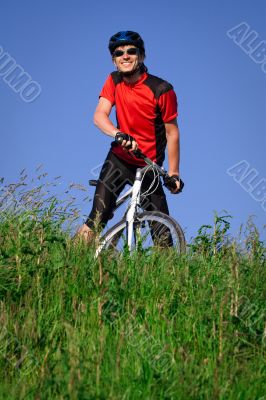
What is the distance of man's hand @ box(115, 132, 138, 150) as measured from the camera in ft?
21.8

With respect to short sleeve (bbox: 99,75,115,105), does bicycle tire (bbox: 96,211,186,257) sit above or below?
below

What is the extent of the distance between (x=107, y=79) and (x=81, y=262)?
3.02 metres

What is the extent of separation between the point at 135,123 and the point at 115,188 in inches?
30.5

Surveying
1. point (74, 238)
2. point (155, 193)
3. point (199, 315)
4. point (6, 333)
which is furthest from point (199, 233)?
point (6, 333)

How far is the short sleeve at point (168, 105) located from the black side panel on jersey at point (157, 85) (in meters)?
0.04

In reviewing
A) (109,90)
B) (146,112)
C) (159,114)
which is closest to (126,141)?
(146,112)

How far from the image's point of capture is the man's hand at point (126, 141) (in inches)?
262

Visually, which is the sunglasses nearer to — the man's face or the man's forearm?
the man's face

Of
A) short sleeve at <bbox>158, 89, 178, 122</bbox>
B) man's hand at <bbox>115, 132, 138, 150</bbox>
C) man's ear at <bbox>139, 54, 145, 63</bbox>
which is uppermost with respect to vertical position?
man's ear at <bbox>139, 54, 145, 63</bbox>

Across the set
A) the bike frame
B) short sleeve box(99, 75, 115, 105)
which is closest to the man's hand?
the bike frame

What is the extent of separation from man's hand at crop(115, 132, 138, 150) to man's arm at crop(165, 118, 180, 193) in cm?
80

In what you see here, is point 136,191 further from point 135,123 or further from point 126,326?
point 126,326

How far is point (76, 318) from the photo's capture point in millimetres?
4391

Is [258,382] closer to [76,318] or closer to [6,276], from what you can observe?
[76,318]
